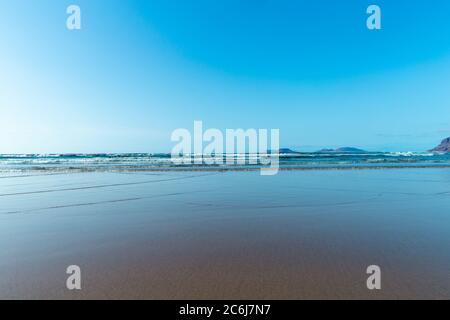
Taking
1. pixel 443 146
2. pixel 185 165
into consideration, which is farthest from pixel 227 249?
pixel 443 146

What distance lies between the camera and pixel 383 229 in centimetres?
493

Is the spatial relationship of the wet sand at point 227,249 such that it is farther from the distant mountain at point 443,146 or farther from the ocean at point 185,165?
the distant mountain at point 443,146

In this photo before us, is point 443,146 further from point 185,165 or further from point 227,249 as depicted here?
point 227,249

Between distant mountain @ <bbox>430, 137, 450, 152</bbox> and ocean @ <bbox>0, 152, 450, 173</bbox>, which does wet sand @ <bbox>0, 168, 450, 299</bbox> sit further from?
distant mountain @ <bbox>430, 137, 450, 152</bbox>

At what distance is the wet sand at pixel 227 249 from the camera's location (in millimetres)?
2904

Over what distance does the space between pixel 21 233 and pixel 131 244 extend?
2.14 meters

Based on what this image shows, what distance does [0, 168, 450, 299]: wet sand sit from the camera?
290 centimetres

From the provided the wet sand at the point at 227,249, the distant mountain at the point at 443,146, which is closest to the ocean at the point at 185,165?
the wet sand at the point at 227,249

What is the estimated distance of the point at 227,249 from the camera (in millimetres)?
4035

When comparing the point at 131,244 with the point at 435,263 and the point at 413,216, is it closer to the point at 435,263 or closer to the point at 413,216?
the point at 435,263

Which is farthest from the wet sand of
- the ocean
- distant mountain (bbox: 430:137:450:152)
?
distant mountain (bbox: 430:137:450:152)

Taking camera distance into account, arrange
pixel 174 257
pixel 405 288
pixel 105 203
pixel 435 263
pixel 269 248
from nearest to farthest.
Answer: pixel 405 288, pixel 435 263, pixel 174 257, pixel 269 248, pixel 105 203
